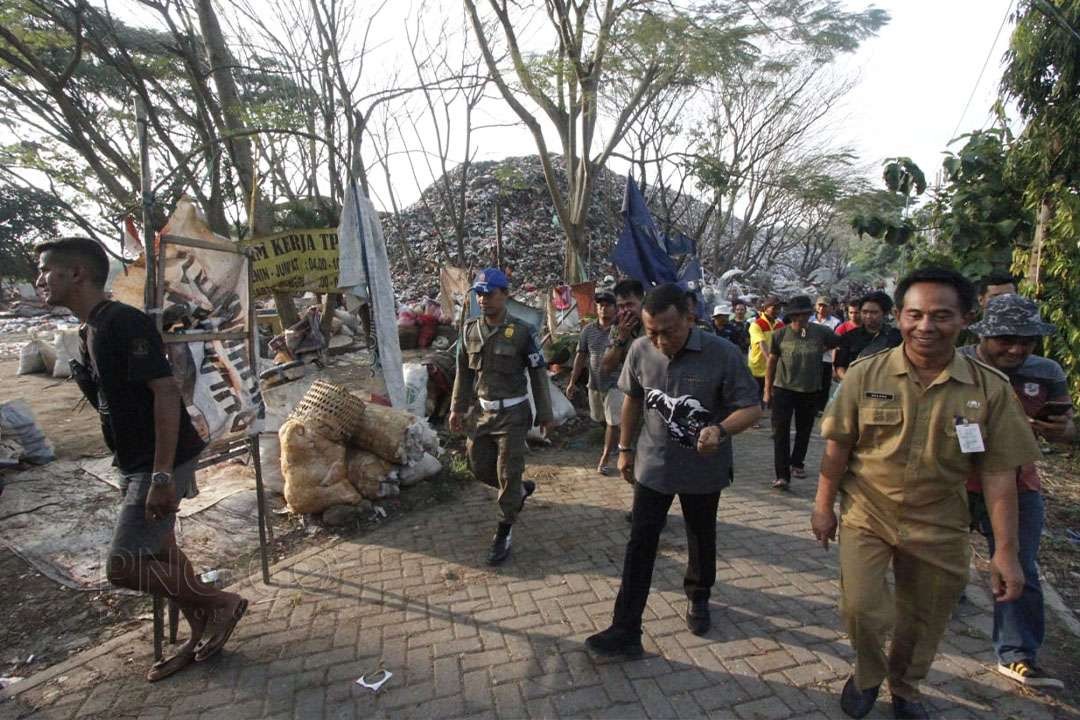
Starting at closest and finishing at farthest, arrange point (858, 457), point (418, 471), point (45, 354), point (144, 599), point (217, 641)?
point (858, 457)
point (217, 641)
point (144, 599)
point (418, 471)
point (45, 354)

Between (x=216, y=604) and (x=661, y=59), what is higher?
(x=661, y=59)

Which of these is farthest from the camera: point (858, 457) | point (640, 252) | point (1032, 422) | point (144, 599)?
point (640, 252)

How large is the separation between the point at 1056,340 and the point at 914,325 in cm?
501

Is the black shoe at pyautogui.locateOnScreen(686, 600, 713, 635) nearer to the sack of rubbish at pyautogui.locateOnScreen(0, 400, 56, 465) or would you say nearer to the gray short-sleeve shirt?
the gray short-sleeve shirt

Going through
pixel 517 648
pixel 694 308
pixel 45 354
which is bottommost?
pixel 517 648

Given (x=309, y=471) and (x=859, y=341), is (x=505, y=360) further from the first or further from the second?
(x=859, y=341)

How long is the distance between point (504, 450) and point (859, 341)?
120 inches

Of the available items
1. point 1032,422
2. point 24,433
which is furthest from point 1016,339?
point 24,433

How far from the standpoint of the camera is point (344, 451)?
4.61m

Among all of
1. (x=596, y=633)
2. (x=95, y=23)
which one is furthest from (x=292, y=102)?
(x=596, y=633)

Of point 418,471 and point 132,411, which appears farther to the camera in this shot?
point 418,471

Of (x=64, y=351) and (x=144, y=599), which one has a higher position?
(x=64, y=351)

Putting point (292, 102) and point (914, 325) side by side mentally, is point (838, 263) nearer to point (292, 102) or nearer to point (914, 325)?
point (292, 102)

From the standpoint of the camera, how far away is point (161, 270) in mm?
3020
